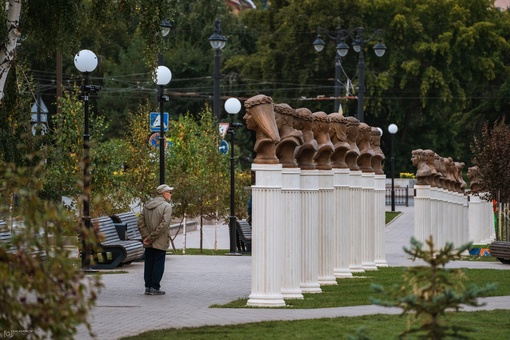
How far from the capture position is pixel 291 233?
722 inches

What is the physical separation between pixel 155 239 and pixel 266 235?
303 centimetres

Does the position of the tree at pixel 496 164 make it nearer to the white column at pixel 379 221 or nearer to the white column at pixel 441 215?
the white column at pixel 441 215

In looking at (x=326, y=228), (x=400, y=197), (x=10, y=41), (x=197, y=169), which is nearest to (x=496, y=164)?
(x=197, y=169)

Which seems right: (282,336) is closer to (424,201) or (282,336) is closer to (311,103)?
(424,201)

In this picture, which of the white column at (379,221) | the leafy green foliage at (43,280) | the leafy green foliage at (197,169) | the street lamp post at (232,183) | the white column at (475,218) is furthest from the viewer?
the white column at (475,218)

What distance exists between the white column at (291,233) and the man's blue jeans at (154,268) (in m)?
2.36

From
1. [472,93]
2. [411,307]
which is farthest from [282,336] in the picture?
[472,93]

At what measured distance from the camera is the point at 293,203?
18594 mm

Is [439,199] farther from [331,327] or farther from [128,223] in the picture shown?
[331,327]

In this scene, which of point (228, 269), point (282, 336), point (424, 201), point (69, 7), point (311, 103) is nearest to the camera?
point (282, 336)

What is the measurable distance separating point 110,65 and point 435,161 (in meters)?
53.3

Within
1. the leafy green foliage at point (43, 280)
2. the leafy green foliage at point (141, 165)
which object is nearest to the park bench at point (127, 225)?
the leafy green foliage at point (141, 165)

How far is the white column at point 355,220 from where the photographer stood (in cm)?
2497

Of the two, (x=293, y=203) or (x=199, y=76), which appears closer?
(x=293, y=203)
